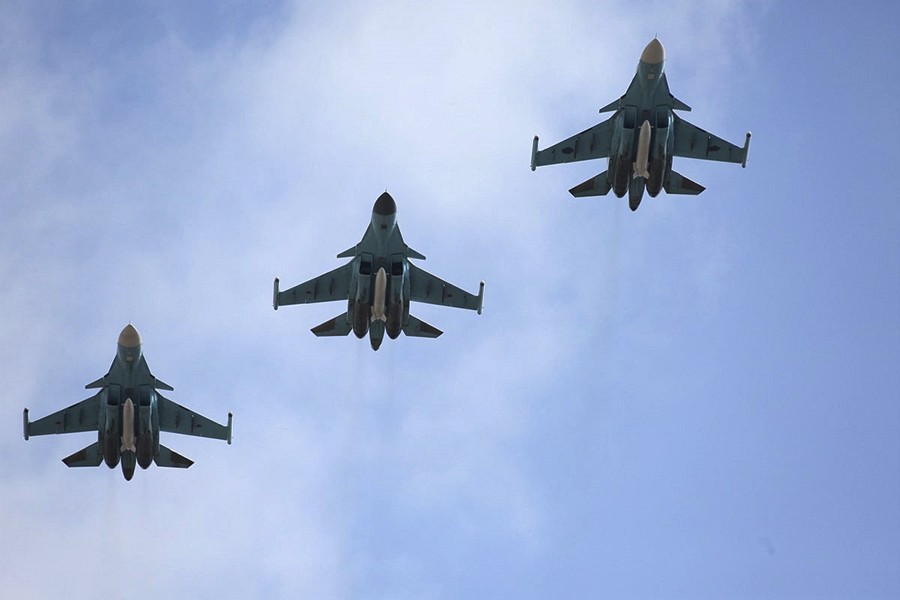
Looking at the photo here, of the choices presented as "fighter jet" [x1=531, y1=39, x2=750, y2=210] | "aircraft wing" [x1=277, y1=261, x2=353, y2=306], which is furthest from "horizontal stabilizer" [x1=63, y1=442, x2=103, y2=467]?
"fighter jet" [x1=531, y1=39, x2=750, y2=210]

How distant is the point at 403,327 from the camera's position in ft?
214

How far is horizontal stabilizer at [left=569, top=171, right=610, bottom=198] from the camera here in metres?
66.8

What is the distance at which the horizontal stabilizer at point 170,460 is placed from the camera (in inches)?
2697

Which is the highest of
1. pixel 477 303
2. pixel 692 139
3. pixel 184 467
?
pixel 692 139

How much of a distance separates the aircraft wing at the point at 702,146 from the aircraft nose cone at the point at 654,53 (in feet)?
14.1

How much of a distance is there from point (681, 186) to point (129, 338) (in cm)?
2475

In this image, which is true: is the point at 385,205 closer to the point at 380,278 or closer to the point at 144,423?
the point at 380,278

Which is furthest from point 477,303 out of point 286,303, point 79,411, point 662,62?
point 79,411

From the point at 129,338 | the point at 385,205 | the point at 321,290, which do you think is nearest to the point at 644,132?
the point at 385,205

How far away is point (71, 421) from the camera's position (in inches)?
2670

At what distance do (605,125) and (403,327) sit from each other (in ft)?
40.5

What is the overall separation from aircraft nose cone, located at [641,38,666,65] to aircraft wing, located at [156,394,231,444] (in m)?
24.3

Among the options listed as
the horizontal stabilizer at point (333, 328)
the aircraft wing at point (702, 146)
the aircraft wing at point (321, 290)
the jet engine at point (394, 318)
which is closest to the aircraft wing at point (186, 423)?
the horizontal stabilizer at point (333, 328)

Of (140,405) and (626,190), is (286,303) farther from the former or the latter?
(626,190)
